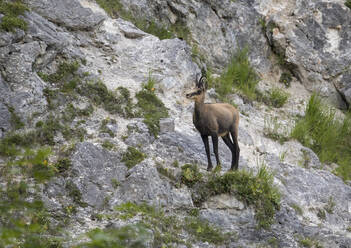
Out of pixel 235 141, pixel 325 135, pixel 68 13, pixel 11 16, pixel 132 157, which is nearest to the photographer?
pixel 132 157

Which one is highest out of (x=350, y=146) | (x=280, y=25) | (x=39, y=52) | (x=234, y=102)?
(x=280, y=25)

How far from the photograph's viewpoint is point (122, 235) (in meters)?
1.87

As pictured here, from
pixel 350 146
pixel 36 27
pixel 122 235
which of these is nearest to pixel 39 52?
pixel 36 27

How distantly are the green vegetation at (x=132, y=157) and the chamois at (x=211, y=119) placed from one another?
4.07 feet

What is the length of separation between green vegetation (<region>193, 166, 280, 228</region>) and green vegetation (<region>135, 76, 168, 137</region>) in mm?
1907

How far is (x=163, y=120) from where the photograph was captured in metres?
8.83

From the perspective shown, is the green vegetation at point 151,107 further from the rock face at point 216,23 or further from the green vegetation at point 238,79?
the rock face at point 216,23

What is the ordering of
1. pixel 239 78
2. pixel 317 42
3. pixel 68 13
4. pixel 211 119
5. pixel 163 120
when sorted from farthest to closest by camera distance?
pixel 317 42 < pixel 239 78 < pixel 68 13 < pixel 163 120 < pixel 211 119

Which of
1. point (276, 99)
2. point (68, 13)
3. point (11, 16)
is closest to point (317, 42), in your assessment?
point (276, 99)

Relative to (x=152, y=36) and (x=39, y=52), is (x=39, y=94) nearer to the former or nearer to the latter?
(x=39, y=52)

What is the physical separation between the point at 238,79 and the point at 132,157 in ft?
20.3

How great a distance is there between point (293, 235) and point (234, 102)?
549 centimetres

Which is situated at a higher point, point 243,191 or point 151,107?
point 151,107

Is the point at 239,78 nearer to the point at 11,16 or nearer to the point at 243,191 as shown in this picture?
the point at 243,191
